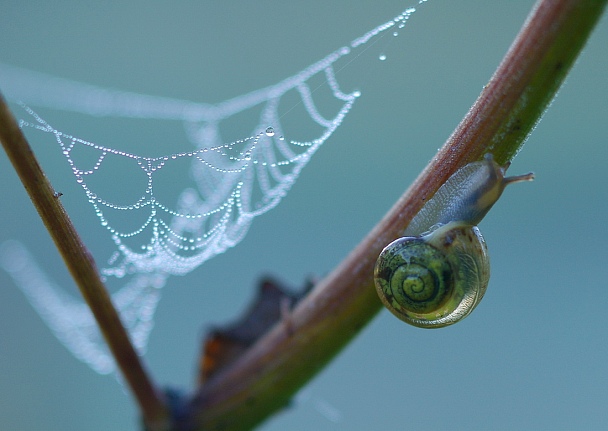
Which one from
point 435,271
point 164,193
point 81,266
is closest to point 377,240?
point 435,271

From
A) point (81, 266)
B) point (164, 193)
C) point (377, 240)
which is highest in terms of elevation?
point (377, 240)

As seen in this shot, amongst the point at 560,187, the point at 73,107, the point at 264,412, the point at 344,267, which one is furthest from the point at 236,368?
the point at 560,187

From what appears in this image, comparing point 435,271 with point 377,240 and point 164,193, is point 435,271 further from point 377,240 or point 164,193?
point 164,193

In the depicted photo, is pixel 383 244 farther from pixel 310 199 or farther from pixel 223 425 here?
pixel 310 199

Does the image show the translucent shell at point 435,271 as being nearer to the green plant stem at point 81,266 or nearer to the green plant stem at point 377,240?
the green plant stem at point 377,240

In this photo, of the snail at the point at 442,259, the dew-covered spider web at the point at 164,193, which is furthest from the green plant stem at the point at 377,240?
the dew-covered spider web at the point at 164,193

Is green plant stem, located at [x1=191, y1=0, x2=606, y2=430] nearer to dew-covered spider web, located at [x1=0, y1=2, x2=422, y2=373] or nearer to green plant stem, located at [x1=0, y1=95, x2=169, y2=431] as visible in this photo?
green plant stem, located at [x1=0, y1=95, x2=169, y2=431]

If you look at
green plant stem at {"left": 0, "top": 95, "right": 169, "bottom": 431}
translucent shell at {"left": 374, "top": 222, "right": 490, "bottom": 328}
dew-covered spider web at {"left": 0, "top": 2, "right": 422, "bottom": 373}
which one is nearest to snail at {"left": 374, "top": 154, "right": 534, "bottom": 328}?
translucent shell at {"left": 374, "top": 222, "right": 490, "bottom": 328}
